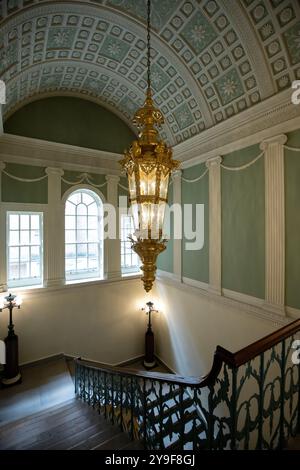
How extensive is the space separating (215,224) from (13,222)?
5.16 metres

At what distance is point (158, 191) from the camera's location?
2381 mm

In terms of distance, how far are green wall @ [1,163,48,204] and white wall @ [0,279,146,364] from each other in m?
2.46

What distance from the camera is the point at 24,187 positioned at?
600 cm

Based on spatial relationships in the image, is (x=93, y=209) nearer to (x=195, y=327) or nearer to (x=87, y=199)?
(x=87, y=199)

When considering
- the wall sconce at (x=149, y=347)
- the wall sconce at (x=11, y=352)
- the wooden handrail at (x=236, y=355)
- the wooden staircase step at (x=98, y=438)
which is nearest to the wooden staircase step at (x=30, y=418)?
the wooden staircase step at (x=98, y=438)

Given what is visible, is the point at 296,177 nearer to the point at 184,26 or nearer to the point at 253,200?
the point at 253,200

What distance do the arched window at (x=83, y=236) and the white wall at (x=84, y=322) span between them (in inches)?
21.3

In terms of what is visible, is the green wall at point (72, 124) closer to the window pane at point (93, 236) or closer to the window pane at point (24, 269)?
the window pane at point (93, 236)

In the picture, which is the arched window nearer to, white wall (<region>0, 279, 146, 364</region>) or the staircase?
white wall (<region>0, 279, 146, 364</region>)

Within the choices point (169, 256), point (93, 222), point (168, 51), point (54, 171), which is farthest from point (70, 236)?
point (168, 51)

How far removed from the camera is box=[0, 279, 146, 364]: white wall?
6020 millimetres

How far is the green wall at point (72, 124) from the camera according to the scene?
6000 mm

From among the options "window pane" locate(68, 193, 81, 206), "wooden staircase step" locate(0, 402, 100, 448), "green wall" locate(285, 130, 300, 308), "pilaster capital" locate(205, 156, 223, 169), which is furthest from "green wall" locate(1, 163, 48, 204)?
"green wall" locate(285, 130, 300, 308)
